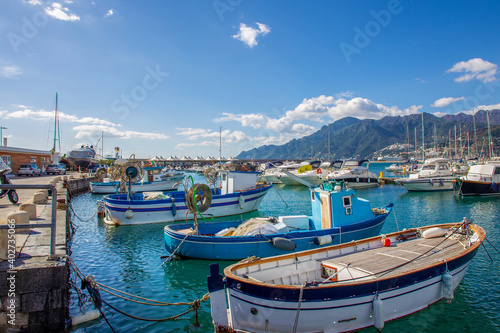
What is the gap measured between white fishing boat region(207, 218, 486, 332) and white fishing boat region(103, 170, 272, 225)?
436 inches

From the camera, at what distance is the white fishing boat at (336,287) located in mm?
6000

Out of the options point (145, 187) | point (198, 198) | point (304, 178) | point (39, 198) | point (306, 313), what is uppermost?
point (304, 178)

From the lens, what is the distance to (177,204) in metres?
19.7

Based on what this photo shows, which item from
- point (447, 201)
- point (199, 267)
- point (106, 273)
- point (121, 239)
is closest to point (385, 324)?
point (199, 267)

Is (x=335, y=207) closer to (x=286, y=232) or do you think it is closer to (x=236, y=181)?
(x=286, y=232)

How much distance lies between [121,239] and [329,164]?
43.7m

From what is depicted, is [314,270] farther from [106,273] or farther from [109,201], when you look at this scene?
[109,201]

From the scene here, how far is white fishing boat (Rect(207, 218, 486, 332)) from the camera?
6.00 metres

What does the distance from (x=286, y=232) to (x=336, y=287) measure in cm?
539

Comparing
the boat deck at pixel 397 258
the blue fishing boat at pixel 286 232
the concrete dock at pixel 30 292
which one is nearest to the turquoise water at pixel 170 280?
the blue fishing boat at pixel 286 232

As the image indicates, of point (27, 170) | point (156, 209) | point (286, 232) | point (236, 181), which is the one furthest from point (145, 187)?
point (286, 232)

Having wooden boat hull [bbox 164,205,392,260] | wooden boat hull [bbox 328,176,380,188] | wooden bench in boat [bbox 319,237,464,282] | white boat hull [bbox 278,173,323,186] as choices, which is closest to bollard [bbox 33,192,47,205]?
wooden boat hull [bbox 164,205,392,260]

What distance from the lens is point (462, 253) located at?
7996 mm

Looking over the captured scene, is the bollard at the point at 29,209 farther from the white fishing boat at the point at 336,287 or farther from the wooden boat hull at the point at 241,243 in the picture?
the white fishing boat at the point at 336,287
